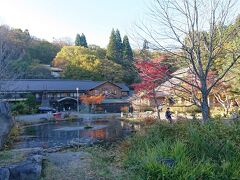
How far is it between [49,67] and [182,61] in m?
50.5

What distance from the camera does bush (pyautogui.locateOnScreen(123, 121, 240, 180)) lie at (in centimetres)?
497

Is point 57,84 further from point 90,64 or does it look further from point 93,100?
point 93,100

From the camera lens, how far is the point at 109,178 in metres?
5.77

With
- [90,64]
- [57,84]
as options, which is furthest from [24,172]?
[57,84]

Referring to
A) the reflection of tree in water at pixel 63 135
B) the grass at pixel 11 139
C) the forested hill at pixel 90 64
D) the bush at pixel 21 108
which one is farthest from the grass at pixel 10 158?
the forested hill at pixel 90 64

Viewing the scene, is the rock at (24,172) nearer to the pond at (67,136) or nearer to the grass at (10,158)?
the grass at (10,158)

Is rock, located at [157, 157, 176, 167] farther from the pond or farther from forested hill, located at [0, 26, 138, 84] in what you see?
Result: forested hill, located at [0, 26, 138, 84]

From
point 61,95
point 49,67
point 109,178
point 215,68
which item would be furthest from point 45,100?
point 109,178

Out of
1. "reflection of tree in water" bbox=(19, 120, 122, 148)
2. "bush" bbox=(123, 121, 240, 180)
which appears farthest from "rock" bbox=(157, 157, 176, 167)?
"reflection of tree in water" bbox=(19, 120, 122, 148)

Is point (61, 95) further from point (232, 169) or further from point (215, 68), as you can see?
point (232, 169)

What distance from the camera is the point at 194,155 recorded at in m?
5.79

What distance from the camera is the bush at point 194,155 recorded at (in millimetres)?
4973

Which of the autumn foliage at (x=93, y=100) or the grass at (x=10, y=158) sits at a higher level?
the autumn foliage at (x=93, y=100)

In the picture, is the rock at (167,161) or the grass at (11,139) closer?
the rock at (167,161)
